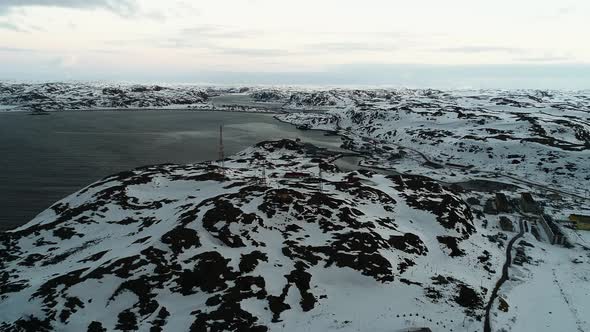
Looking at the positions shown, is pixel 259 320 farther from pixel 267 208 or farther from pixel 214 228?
pixel 267 208

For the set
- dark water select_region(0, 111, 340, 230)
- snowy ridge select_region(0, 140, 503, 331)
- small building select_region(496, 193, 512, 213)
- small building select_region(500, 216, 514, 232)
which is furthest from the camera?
dark water select_region(0, 111, 340, 230)

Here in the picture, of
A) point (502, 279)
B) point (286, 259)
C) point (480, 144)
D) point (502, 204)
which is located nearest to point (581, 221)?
point (502, 204)

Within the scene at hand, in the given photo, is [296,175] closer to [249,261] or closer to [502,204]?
[502,204]

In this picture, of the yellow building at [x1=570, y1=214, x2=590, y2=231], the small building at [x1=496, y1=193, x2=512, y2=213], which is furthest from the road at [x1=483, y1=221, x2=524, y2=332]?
the yellow building at [x1=570, y1=214, x2=590, y2=231]

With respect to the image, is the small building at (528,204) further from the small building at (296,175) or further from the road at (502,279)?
the small building at (296,175)

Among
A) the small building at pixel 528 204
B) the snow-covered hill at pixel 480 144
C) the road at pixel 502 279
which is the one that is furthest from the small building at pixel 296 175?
the small building at pixel 528 204

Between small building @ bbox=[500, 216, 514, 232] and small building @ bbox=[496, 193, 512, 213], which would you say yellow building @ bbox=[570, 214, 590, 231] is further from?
small building @ bbox=[500, 216, 514, 232]
